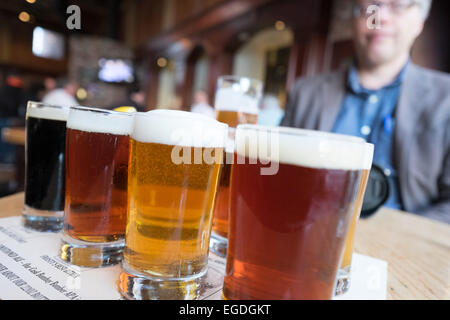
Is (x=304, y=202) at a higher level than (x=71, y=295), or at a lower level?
higher

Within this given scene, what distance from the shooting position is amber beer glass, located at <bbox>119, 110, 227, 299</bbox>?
460mm

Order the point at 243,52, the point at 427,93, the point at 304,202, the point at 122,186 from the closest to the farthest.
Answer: the point at 304,202 → the point at 122,186 → the point at 427,93 → the point at 243,52

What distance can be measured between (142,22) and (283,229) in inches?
376

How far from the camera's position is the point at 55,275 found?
50cm

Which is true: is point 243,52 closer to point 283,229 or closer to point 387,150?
point 387,150

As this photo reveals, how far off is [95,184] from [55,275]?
0.15 m

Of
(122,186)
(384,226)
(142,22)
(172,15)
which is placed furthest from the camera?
(142,22)

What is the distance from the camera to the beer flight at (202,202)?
16.6 inches

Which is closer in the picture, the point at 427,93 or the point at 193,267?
the point at 193,267

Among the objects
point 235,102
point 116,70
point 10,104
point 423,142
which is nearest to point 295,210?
point 235,102

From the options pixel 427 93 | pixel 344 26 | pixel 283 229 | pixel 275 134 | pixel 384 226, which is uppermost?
pixel 344 26

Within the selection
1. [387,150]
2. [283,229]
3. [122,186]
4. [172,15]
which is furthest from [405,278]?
[172,15]

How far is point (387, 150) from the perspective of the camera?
71.1 inches

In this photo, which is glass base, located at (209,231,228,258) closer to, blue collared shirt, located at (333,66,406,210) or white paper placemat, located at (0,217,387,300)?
white paper placemat, located at (0,217,387,300)
